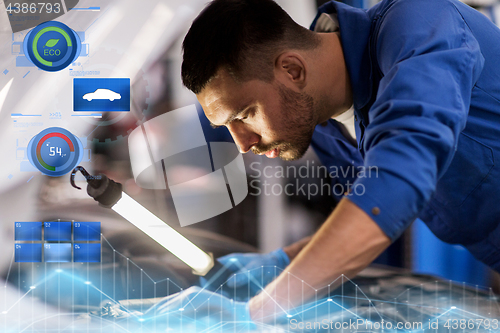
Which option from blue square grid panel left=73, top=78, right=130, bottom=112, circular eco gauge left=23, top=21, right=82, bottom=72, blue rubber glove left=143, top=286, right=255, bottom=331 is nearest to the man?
blue rubber glove left=143, top=286, right=255, bottom=331

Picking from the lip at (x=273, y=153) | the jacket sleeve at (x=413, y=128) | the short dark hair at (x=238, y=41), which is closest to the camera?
the jacket sleeve at (x=413, y=128)

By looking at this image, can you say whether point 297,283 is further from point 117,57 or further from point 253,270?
point 117,57

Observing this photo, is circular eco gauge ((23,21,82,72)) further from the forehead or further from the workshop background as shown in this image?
the forehead

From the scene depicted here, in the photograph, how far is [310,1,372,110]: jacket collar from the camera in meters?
0.79

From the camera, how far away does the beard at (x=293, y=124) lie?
813mm

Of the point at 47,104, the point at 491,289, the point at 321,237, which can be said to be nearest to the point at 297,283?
the point at 321,237

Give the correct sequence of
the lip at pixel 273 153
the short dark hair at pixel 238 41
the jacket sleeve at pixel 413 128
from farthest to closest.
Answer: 1. the lip at pixel 273 153
2. the short dark hair at pixel 238 41
3. the jacket sleeve at pixel 413 128

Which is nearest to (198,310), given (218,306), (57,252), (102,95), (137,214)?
(218,306)

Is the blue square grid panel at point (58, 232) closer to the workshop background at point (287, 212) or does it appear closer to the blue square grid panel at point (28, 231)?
the blue square grid panel at point (28, 231)

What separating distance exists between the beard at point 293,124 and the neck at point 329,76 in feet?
0.09

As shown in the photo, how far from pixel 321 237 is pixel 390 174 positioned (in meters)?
0.13

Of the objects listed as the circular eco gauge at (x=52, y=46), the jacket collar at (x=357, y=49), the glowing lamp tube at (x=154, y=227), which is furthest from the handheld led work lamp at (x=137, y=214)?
the jacket collar at (x=357, y=49)

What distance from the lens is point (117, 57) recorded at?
100 cm

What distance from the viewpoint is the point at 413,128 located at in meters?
0.49
